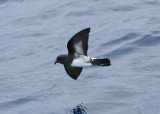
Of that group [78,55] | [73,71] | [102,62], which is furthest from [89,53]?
[102,62]

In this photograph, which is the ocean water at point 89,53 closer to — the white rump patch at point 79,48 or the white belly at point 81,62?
the white belly at point 81,62

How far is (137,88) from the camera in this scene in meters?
10.6

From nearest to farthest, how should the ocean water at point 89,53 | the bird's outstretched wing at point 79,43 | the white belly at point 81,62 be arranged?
the bird's outstretched wing at point 79,43 → the white belly at point 81,62 → the ocean water at point 89,53

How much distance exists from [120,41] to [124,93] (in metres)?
3.33

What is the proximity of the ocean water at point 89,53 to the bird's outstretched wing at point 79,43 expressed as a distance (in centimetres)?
106

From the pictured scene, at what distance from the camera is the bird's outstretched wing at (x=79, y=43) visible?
959 cm

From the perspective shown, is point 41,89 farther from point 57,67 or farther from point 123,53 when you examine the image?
point 123,53

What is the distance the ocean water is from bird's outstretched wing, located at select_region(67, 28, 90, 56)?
3.47 feet

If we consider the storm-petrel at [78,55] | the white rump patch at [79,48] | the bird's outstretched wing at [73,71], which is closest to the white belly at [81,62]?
the storm-petrel at [78,55]

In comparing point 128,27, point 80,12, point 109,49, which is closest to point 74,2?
point 80,12

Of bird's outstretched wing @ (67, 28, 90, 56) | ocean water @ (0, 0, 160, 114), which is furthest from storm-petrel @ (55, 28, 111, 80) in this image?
ocean water @ (0, 0, 160, 114)

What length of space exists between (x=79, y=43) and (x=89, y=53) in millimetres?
3318

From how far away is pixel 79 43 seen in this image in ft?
31.9

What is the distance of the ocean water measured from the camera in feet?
33.8
